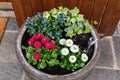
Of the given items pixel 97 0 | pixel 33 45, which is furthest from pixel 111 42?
pixel 33 45

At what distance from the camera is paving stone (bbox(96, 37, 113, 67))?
69.0 inches

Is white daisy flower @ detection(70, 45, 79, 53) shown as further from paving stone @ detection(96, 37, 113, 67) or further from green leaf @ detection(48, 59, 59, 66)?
paving stone @ detection(96, 37, 113, 67)

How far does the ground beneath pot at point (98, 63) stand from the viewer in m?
1.68

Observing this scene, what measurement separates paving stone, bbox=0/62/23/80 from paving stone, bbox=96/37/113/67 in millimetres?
669

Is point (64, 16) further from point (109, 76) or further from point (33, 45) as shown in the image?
point (109, 76)

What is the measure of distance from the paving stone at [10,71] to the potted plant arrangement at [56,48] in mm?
339

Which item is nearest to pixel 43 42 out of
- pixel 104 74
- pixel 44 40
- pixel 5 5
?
pixel 44 40

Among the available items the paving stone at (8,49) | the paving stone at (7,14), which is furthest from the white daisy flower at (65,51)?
the paving stone at (7,14)

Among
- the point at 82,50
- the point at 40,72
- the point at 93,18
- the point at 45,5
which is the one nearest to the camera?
the point at 40,72

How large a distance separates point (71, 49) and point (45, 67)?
21 centimetres

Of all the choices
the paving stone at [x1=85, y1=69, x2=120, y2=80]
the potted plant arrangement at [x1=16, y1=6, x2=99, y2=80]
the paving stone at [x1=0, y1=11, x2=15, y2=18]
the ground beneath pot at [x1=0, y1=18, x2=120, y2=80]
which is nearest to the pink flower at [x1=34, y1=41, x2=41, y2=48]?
the potted plant arrangement at [x1=16, y1=6, x2=99, y2=80]

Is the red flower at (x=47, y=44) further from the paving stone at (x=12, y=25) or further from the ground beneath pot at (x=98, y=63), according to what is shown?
the paving stone at (x=12, y=25)

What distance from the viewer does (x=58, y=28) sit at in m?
1.37

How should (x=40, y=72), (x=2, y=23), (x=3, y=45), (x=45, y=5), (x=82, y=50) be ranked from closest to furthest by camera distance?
(x=40, y=72) → (x=82, y=50) → (x=45, y=5) → (x=3, y=45) → (x=2, y=23)
